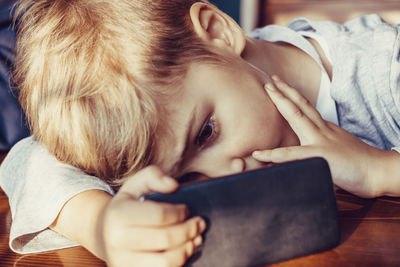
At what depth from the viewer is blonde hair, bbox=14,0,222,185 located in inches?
21.2

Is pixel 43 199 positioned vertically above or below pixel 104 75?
below

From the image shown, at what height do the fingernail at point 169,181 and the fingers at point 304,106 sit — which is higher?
the fingernail at point 169,181

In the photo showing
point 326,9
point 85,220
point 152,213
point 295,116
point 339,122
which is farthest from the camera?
point 326,9

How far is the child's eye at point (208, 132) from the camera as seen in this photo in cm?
59

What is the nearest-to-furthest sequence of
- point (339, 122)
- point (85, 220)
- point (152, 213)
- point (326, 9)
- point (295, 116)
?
point (152, 213) < point (85, 220) < point (295, 116) < point (339, 122) < point (326, 9)

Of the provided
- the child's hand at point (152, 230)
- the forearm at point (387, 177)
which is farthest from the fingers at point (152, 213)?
the forearm at point (387, 177)

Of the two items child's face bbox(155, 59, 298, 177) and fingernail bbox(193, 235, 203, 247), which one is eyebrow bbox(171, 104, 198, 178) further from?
fingernail bbox(193, 235, 203, 247)

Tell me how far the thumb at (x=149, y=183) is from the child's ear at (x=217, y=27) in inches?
13.3

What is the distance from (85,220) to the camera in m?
0.51

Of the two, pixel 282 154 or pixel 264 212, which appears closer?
pixel 264 212

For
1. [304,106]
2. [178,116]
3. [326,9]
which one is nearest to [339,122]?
[304,106]

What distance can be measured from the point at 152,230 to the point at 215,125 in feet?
0.80

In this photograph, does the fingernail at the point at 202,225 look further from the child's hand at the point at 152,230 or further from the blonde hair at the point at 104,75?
the blonde hair at the point at 104,75

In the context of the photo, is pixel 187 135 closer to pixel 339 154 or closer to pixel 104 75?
pixel 104 75
